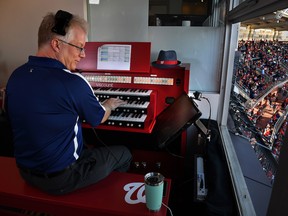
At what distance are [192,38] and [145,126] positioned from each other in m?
1.05

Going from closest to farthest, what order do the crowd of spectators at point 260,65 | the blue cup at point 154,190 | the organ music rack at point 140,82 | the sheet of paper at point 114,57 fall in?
1. the blue cup at point 154,190
2. the crowd of spectators at point 260,65
3. the organ music rack at point 140,82
4. the sheet of paper at point 114,57

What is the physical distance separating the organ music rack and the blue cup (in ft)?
2.53

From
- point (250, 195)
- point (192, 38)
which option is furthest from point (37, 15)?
point (250, 195)

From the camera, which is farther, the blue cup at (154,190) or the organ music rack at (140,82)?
the organ music rack at (140,82)

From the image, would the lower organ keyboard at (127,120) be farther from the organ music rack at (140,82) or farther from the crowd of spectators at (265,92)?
the crowd of spectators at (265,92)

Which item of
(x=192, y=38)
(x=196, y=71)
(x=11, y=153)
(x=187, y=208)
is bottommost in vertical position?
(x=187, y=208)

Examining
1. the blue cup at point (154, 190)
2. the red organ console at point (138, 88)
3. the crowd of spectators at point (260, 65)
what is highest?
the crowd of spectators at point (260, 65)

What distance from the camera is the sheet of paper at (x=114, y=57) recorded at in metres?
2.08

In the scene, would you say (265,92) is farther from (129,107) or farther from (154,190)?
(129,107)

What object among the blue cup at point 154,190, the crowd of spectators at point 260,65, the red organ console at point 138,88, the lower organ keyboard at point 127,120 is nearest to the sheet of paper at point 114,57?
the red organ console at point 138,88

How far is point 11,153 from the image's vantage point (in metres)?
2.46

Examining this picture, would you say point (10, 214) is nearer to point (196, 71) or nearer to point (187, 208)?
point (187, 208)

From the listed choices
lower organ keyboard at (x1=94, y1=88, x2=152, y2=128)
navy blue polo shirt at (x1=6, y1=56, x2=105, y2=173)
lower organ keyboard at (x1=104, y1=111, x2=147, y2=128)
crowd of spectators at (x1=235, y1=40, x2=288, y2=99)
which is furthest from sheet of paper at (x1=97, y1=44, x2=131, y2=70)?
crowd of spectators at (x1=235, y1=40, x2=288, y2=99)

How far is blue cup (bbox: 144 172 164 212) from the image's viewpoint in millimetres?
1100
